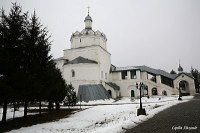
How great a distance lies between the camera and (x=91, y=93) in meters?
34.7

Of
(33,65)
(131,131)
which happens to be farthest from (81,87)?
(131,131)

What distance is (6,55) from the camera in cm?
1421

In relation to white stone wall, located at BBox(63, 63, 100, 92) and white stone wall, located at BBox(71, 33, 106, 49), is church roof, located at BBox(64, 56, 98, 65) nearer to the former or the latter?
white stone wall, located at BBox(63, 63, 100, 92)

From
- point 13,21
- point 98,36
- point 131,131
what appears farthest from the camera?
point 98,36

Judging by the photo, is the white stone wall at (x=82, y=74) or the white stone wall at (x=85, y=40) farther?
the white stone wall at (x=85, y=40)

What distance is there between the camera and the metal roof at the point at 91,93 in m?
33.6

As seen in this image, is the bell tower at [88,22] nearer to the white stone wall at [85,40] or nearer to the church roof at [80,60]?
the white stone wall at [85,40]

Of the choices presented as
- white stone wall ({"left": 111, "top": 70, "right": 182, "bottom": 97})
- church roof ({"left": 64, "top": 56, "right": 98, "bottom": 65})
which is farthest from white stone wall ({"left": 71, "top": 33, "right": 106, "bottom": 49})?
white stone wall ({"left": 111, "top": 70, "right": 182, "bottom": 97})

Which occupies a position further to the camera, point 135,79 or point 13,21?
point 135,79

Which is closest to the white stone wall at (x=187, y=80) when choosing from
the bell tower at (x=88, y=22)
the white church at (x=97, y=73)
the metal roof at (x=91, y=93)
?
the white church at (x=97, y=73)

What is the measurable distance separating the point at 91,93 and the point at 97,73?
6.43 m

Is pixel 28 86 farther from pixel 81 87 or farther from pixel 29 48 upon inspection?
pixel 81 87

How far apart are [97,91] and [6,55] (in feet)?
A: 77.1

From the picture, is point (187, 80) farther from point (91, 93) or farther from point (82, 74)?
point (82, 74)
